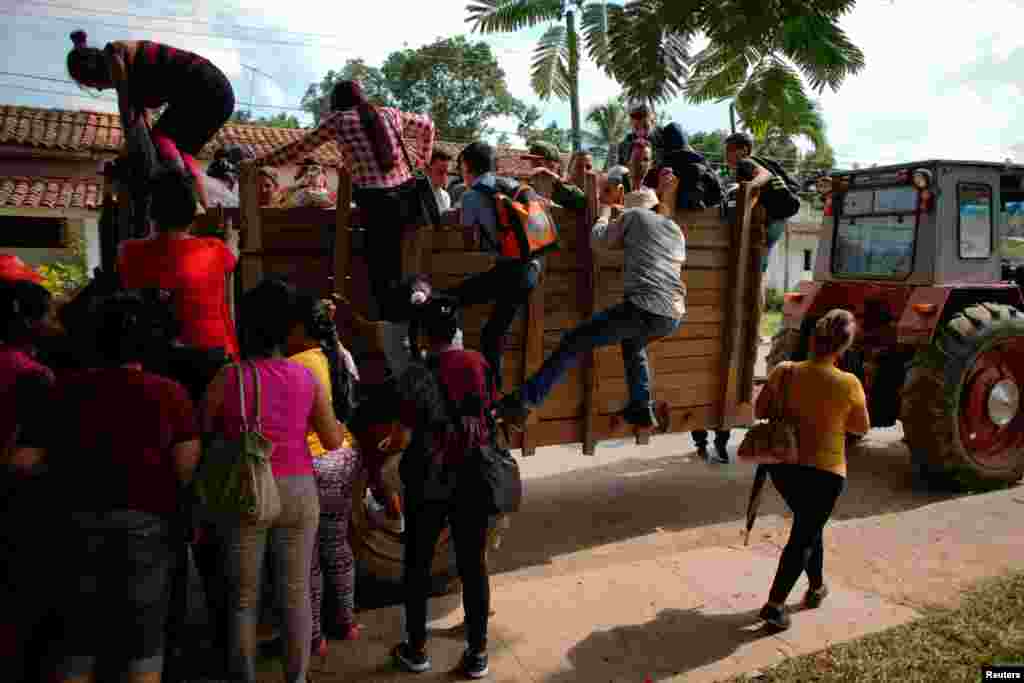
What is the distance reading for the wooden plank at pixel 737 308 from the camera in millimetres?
5160

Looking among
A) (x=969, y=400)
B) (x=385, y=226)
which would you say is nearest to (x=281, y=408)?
(x=385, y=226)

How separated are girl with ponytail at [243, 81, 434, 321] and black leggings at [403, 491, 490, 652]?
3.64ft

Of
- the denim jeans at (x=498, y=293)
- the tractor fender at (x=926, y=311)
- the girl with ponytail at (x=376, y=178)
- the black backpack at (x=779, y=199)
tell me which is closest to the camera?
the girl with ponytail at (x=376, y=178)

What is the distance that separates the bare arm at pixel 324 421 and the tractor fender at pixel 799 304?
5.61 meters

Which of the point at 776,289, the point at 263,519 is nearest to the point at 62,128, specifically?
the point at 263,519

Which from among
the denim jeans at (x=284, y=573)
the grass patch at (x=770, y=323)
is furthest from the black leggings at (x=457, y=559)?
the grass patch at (x=770, y=323)

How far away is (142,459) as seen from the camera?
245 centimetres

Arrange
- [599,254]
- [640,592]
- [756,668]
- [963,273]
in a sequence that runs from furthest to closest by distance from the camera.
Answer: [963,273], [599,254], [640,592], [756,668]

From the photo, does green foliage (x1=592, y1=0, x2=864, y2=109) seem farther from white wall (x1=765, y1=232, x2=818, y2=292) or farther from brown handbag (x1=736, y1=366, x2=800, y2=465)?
white wall (x1=765, y1=232, x2=818, y2=292)

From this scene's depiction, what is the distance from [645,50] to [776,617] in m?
2.89

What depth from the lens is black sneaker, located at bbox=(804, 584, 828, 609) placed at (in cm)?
414

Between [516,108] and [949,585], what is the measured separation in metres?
30.3

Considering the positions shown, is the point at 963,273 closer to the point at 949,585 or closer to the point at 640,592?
the point at 949,585

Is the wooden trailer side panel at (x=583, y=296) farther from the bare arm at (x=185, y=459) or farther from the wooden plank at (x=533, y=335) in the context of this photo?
the bare arm at (x=185, y=459)
